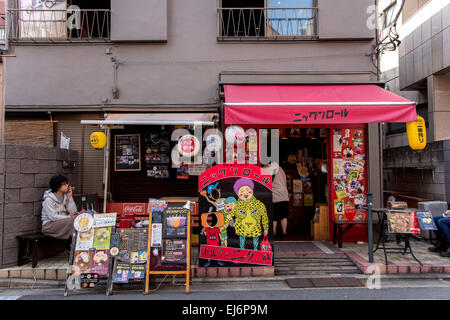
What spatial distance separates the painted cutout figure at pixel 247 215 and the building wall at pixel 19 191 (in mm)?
3815

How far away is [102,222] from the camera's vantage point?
574 centimetres

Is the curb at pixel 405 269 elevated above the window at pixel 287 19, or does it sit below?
below

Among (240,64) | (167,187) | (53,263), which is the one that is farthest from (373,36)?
(53,263)

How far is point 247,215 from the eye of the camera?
20.9 feet

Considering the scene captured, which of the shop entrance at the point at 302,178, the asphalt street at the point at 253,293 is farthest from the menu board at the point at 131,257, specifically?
the shop entrance at the point at 302,178

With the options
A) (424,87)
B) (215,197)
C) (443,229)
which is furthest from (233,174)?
(424,87)

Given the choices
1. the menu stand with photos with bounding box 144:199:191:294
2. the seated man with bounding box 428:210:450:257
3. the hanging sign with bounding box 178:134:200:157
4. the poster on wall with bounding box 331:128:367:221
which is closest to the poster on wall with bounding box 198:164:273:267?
the menu stand with photos with bounding box 144:199:191:294

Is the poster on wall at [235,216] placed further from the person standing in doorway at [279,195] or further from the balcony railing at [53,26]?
the balcony railing at [53,26]

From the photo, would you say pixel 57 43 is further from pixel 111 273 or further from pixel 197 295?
pixel 197 295

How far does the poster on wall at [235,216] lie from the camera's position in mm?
6328

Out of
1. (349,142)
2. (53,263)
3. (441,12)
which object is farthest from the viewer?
(441,12)

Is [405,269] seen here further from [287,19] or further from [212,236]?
[287,19]

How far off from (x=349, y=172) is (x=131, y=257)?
545cm

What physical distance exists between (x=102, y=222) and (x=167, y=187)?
3.05 meters
